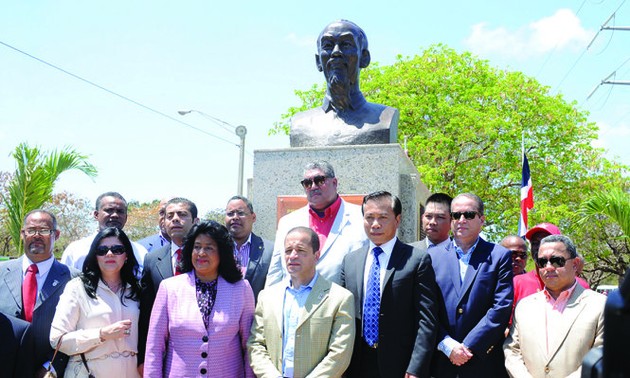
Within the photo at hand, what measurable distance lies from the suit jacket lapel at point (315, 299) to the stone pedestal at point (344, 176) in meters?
1.94

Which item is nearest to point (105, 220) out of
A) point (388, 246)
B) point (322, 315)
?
point (322, 315)

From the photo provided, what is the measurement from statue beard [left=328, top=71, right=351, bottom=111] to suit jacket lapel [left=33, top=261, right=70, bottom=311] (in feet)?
10.0

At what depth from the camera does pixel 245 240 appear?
509 cm

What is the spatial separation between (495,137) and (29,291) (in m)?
17.8

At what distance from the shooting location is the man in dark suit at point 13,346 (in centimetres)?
389

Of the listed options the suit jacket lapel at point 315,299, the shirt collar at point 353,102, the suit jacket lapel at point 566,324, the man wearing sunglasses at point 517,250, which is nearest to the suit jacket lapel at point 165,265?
the suit jacket lapel at point 315,299

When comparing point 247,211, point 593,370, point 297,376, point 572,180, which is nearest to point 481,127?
point 572,180

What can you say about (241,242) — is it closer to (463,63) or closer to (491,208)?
(491,208)

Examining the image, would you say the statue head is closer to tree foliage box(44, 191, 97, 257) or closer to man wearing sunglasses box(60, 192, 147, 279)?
man wearing sunglasses box(60, 192, 147, 279)

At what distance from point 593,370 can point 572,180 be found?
21318mm

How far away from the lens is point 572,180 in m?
20.9

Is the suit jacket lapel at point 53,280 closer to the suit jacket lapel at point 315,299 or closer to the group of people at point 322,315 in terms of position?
the group of people at point 322,315

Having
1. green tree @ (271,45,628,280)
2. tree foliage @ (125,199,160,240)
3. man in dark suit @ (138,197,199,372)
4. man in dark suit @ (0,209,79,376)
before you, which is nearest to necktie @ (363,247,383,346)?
man in dark suit @ (138,197,199,372)

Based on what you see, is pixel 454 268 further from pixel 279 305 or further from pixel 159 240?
pixel 159 240
